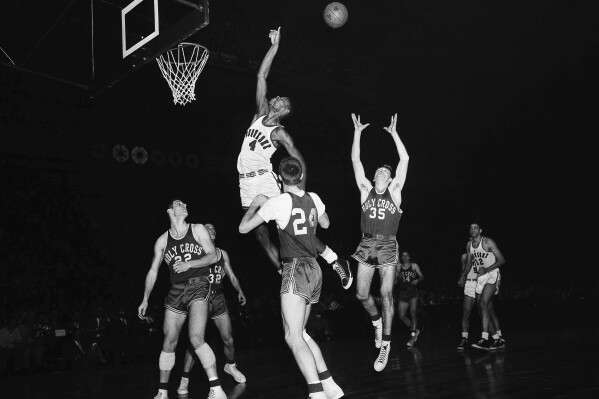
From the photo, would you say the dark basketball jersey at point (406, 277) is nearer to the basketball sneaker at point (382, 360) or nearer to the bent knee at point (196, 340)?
the basketball sneaker at point (382, 360)

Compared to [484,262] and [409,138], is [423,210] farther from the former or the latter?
[484,262]

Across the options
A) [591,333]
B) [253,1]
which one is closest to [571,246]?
[591,333]

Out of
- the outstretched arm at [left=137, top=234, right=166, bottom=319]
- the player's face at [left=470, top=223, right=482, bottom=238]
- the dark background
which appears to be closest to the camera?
the outstretched arm at [left=137, top=234, right=166, bottom=319]

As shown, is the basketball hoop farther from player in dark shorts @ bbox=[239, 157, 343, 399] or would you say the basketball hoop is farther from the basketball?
player in dark shorts @ bbox=[239, 157, 343, 399]

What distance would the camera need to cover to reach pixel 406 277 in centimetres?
1120

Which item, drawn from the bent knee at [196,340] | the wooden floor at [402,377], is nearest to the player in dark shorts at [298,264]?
the wooden floor at [402,377]

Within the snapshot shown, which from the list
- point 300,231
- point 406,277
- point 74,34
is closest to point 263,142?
point 300,231

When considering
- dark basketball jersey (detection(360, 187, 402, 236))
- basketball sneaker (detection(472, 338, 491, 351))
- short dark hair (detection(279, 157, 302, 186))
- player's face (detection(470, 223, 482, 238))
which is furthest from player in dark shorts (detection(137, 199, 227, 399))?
player's face (detection(470, 223, 482, 238))

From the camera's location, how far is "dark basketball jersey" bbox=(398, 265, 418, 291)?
11.1 m

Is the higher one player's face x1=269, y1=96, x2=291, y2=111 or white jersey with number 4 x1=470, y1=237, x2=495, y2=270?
player's face x1=269, y1=96, x2=291, y2=111

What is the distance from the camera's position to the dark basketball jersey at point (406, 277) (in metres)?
11.1

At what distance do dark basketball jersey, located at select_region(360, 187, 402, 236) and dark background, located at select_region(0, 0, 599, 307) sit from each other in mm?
9047

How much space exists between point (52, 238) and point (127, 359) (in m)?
5.34

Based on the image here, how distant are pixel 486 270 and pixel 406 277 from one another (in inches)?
90.3
